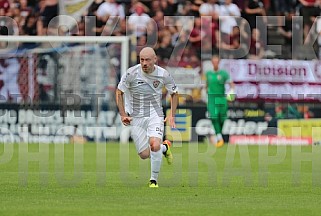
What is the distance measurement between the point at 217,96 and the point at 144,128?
10697mm

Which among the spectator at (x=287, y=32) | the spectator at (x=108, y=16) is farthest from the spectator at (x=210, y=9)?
the spectator at (x=108, y=16)

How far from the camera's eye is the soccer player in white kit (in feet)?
48.0

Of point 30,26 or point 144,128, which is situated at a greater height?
point 30,26

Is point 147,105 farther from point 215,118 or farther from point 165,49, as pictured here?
point 165,49

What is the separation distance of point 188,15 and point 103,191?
13.8 meters

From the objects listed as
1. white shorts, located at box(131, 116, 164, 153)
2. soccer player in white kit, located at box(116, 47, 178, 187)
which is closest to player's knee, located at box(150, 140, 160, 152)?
soccer player in white kit, located at box(116, 47, 178, 187)

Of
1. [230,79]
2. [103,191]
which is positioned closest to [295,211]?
[103,191]

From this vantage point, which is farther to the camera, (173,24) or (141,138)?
(173,24)

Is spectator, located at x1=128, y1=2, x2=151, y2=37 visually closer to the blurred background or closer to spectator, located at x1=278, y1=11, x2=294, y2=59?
the blurred background

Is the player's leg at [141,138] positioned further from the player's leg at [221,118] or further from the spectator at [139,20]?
the spectator at [139,20]

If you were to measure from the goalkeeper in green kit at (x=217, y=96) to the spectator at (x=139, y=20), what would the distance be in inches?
86.2

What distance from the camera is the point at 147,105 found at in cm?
1530

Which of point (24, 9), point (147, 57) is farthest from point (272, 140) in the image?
point (147, 57)

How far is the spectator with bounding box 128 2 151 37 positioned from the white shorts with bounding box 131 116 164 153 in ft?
36.2
